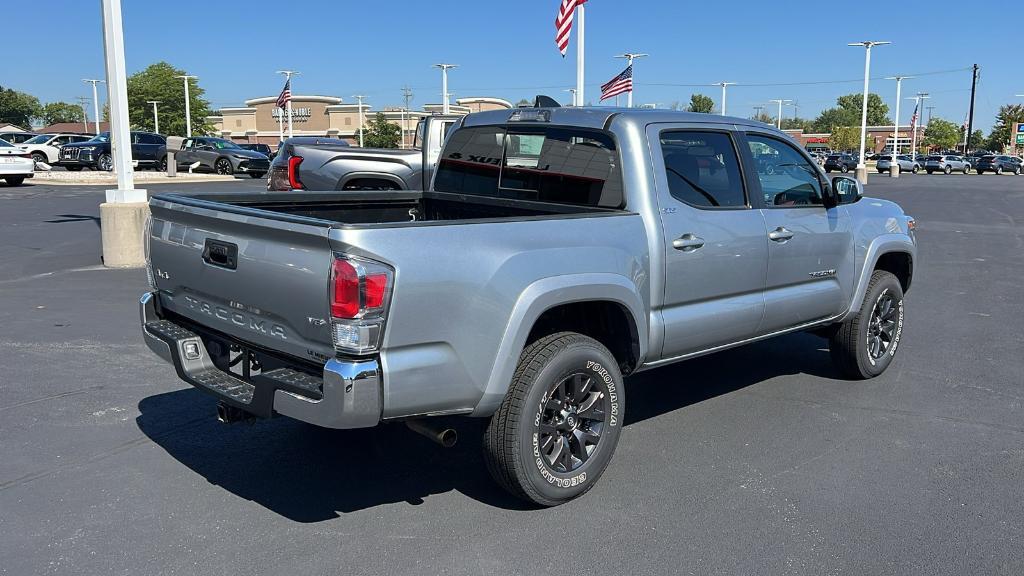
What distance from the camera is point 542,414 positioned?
4.04m

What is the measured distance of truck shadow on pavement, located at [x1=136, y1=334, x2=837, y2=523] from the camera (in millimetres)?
4281

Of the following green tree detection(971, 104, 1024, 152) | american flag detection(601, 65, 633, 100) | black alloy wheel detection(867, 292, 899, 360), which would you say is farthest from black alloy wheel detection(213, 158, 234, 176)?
green tree detection(971, 104, 1024, 152)

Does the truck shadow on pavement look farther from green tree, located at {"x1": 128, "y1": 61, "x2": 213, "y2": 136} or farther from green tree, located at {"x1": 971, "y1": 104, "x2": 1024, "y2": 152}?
green tree, located at {"x1": 971, "y1": 104, "x2": 1024, "y2": 152}

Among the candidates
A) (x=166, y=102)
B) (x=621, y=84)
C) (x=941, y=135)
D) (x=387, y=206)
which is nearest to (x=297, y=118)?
(x=166, y=102)

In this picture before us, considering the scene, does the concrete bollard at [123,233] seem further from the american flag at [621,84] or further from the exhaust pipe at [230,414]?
the american flag at [621,84]

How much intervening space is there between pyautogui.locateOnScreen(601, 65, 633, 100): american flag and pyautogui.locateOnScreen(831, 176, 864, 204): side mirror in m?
17.8

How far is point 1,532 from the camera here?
12.6 feet

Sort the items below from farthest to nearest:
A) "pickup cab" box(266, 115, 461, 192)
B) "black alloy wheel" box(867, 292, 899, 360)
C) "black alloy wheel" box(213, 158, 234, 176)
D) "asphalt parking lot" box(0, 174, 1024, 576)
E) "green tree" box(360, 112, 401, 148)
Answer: "green tree" box(360, 112, 401, 148)
"black alloy wheel" box(213, 158, 234, 176)
"pickup cab" box(266, 115, 461, 192)
"black alloy wheel" box(867, 292, 899, 360)
"asphalt parking lot" box(0, 174, 1024, 576)

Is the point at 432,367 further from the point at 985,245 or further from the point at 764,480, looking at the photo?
the point at 985,245

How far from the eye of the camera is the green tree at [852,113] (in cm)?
15050

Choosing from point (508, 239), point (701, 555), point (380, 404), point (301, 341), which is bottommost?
point (701, 555)

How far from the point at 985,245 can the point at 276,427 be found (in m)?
13.9

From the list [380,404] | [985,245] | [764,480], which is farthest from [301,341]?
[985,245]

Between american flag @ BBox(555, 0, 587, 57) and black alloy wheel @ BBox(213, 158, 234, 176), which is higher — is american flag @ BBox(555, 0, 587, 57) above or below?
above
